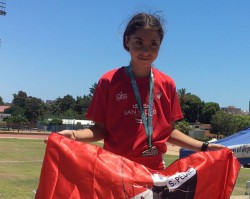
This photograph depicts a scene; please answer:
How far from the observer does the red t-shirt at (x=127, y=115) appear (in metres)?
2.59

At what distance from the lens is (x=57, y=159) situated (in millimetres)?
2258

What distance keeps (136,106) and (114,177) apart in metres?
0.52

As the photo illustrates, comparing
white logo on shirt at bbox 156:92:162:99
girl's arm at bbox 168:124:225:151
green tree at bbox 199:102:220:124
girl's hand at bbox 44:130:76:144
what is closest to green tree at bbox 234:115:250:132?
green tree at bbox 199:102:220:124

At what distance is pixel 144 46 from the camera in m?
2.62

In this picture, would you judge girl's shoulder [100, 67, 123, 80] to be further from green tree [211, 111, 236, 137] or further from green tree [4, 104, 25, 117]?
green tree [4, 104, 25, 117]

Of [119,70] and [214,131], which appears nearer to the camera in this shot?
[119,70]

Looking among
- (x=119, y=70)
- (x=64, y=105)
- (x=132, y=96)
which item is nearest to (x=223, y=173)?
(x=132, y=96)

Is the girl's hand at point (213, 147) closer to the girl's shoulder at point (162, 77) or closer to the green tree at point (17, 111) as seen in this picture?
the girl's shoulder at point (162, 77)

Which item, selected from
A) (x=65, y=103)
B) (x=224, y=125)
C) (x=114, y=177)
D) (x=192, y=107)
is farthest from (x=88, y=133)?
(x=65, y=103)

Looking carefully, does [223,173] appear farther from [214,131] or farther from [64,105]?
[64,105]

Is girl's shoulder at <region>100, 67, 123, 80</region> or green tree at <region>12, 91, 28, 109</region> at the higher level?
green tree at <region>12, 91, 28, 109</region>

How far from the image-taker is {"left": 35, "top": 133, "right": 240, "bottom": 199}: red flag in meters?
2.21

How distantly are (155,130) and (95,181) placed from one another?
0.58 meters

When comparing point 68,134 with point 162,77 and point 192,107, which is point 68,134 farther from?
point 192,107
